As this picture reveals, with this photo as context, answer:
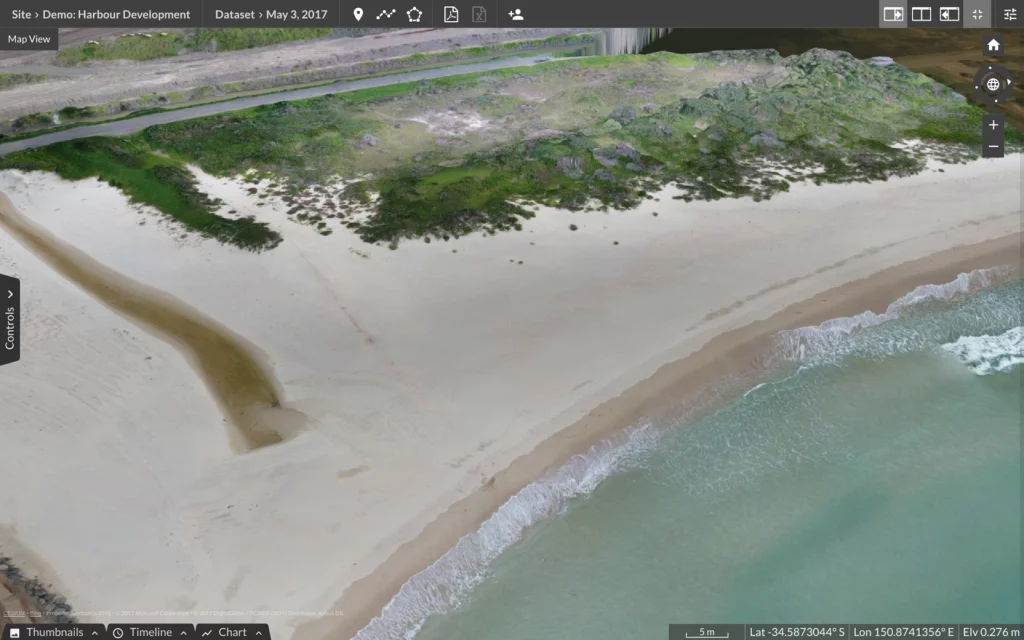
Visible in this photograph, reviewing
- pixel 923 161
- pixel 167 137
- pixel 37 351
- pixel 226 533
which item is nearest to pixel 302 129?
pixel 167 137

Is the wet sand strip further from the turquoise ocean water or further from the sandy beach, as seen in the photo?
the turquoise ocean water

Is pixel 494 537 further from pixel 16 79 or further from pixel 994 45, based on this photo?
pixel 16 79

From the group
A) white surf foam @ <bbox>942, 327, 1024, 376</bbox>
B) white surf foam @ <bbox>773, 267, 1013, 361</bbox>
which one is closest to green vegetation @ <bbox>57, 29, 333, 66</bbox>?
white surf foam @ <bbox>773, 267, 1013, 361</bbox>

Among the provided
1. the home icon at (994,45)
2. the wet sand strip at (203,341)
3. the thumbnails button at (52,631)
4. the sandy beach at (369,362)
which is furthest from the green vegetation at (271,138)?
the home icon at (994,45)

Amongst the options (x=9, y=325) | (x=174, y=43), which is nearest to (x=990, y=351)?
(x=9, y=325)

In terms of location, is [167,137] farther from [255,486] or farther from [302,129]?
[255,486]

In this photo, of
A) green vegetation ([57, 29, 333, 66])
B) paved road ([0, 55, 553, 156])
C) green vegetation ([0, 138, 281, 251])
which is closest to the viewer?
green vegetation ([0, 138, 281, 251])

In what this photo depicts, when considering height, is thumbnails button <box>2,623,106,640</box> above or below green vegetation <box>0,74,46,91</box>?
below
